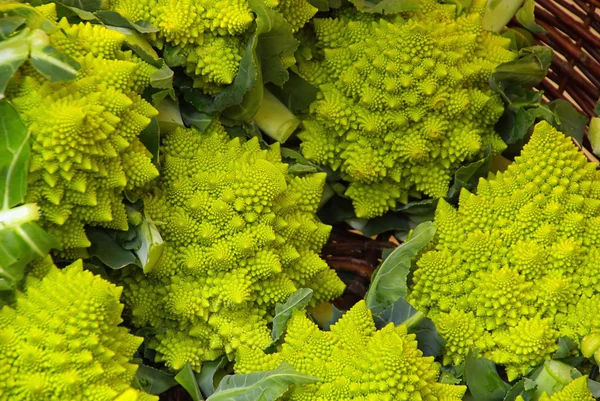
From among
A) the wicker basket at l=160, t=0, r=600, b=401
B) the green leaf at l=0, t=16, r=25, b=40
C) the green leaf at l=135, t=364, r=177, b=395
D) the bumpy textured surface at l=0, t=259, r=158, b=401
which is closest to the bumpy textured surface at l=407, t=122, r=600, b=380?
the wicker basket at l=160, t=0, r=600, b=401

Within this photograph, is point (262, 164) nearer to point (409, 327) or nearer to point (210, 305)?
point (210, 305)

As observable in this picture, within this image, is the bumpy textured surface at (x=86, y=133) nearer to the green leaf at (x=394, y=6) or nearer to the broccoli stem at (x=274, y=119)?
the broccoli stem at (x=274, y=119)

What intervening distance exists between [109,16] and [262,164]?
1.37 feet

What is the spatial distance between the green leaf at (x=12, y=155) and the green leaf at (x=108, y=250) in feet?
0.70

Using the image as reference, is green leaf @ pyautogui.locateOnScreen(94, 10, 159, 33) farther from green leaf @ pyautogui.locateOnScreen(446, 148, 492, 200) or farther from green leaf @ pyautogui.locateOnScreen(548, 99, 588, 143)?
green leaf @ pyautogui.locateOnScreen(548, 99, 588, 143)

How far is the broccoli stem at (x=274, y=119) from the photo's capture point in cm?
164

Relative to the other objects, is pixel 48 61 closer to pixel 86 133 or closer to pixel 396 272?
pixel 86 133

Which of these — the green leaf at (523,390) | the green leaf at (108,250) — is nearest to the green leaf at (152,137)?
the green leaf at (108,250)

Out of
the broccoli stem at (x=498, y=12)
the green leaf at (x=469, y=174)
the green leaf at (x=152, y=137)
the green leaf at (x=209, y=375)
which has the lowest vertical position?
the green leaf at (x=209, y=375)

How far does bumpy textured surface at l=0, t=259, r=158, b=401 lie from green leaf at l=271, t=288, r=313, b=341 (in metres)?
0.30

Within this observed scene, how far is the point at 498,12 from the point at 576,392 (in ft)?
3.02

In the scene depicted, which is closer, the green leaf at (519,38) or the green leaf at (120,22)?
the green leaf at (120,22)

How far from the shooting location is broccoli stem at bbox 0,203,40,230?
116 centimetres

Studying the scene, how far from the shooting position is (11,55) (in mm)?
1194
